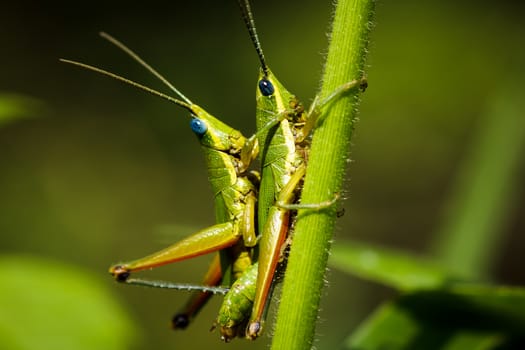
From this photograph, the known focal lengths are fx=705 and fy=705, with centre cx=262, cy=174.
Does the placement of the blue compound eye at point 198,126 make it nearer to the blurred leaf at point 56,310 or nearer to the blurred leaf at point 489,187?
the blurred leaf at point 56,310

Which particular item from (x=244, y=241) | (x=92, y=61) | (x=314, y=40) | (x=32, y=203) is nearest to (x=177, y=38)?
(x=92, y=61)

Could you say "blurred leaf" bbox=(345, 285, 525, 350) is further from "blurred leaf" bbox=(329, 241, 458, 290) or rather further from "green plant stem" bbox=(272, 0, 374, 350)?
"green plant stem" bbox=(272, 0, 374, 350)

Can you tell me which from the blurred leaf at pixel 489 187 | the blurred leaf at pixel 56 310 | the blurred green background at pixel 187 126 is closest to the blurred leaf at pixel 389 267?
the blurred leaf at pixel 56 310

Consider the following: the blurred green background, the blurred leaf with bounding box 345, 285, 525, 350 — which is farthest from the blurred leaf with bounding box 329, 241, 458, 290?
the blurred green background

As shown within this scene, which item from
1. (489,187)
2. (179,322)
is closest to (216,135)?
(179,322)

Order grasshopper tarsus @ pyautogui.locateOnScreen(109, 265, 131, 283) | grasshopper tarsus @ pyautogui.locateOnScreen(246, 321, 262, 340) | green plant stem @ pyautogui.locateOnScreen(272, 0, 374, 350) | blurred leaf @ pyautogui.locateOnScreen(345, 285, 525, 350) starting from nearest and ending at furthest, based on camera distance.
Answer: green plant stem @ pyautogui.locateOnScreen(272, 0, 374, 350) → blurred leaf @ pyautogui.locateOnScreen(345, 285, 525, 350) → grasshopper tarsus @ pyautogui.locateOnScreen(246, 321, 262, 340) → grasshopper tarsus @ pyautogui.locateOnScreen(109, 265, 131, 283)

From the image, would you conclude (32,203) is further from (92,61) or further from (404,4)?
(404,4)
